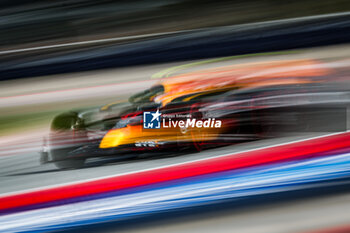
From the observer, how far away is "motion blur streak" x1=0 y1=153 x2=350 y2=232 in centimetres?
161

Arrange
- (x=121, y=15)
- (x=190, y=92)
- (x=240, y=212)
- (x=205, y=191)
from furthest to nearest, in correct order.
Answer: (x=121, y=15) → (x=190, y=92) → (x=205, y=191) → (x=240, y=212)

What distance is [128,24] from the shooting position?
361cm

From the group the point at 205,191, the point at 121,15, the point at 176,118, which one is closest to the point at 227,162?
the point at 205,191

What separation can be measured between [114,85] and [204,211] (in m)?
2.05

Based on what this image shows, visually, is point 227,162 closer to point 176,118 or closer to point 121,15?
point 176,118

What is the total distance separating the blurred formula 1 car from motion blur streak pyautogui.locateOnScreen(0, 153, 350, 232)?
0.21m

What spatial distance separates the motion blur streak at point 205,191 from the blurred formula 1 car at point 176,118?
0.69 feet

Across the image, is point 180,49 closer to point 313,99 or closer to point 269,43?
point 269,43

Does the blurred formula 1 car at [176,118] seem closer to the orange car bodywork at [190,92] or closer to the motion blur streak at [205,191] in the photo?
the orange car bodywork at [190,92]

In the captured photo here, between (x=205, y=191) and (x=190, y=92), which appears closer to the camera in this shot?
(x=205, y=191)

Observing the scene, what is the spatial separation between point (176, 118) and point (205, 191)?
1.38ft

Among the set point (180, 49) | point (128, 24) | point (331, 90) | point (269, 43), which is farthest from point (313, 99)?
point (128, 24)

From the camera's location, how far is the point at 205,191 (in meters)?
1.63

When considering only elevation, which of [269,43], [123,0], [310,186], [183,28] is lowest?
[310,186]
